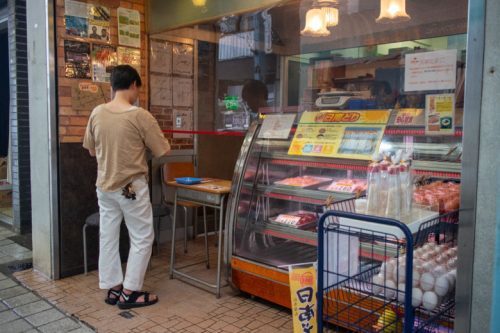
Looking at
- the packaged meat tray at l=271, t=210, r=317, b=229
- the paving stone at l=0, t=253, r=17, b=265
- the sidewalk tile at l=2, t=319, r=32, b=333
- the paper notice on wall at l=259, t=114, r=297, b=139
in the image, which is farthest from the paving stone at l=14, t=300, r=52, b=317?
the paper notice on wall at l=259, t=114, r=297, b=139

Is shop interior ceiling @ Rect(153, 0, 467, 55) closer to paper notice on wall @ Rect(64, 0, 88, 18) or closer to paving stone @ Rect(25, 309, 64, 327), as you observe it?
paper notice on wall @ Rect(64, 0, 88, 18)

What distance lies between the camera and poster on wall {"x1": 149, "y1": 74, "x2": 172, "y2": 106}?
200 inches

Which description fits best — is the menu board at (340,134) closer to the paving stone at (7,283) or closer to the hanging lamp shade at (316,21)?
the hanging lamp shade at (316,21)

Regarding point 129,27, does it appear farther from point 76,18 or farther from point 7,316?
point 7,316

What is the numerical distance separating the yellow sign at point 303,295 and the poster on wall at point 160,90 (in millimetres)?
3381

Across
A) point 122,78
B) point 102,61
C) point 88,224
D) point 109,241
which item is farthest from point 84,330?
point 102,61

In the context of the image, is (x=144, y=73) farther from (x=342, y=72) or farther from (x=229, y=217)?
(x=342, y=72)

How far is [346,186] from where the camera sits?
3.37m

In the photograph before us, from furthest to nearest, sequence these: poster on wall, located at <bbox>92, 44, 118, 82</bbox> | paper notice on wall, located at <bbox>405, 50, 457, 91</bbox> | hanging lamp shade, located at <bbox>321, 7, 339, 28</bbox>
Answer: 1. hanging lamp shade, located at <bbox>321, 7, 339, 28</bbox>
2. poster on wall, located at <bbox>92, 44, 118, 82</bbox>
3. paper notice on wall, located at <bbox>405, 50, 457, 91</bbox>

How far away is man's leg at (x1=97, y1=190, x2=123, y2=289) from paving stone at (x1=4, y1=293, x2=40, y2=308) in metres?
0.63

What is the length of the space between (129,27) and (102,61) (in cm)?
51

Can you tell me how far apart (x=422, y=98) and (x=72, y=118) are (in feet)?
10.3

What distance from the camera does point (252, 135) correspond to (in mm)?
3820

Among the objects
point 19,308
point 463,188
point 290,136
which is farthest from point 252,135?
point 19,308
